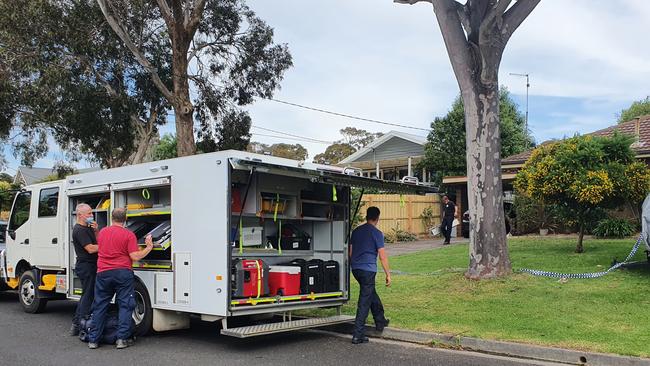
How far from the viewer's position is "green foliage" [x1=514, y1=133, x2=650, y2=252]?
1245cm

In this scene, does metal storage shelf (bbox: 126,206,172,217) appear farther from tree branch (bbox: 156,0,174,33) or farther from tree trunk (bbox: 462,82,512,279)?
tree branch (bbox: 156,0,174,33)

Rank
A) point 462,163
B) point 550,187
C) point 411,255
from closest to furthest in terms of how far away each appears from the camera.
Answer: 1. point 550,187
2. point 411,255
3. point 462,163

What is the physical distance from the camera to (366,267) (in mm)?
8102

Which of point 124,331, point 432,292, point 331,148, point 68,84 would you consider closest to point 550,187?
point 432,292

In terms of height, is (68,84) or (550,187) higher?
(68,84)

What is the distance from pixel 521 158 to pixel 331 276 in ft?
51.4

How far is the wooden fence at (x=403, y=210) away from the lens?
76.0 ft

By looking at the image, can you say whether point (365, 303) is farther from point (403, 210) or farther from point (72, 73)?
point (403, 210)

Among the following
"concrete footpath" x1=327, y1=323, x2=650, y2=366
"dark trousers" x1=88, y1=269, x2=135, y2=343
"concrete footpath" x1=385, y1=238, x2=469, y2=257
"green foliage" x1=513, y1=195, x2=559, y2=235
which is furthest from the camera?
"green foliage" x1=513, y1=195, x2=559, y2=235

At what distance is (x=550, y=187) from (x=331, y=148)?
4088 cm

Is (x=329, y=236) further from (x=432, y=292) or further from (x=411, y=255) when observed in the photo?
(x=411, y=255)

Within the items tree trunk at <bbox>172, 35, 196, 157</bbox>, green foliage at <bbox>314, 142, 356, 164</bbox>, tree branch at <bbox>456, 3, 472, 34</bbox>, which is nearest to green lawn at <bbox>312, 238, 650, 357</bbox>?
tree branch at <bbox>456, 3, 472, 34</bbox>

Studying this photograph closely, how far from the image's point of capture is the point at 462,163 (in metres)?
28.0

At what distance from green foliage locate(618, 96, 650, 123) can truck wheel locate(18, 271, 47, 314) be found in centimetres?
4712
